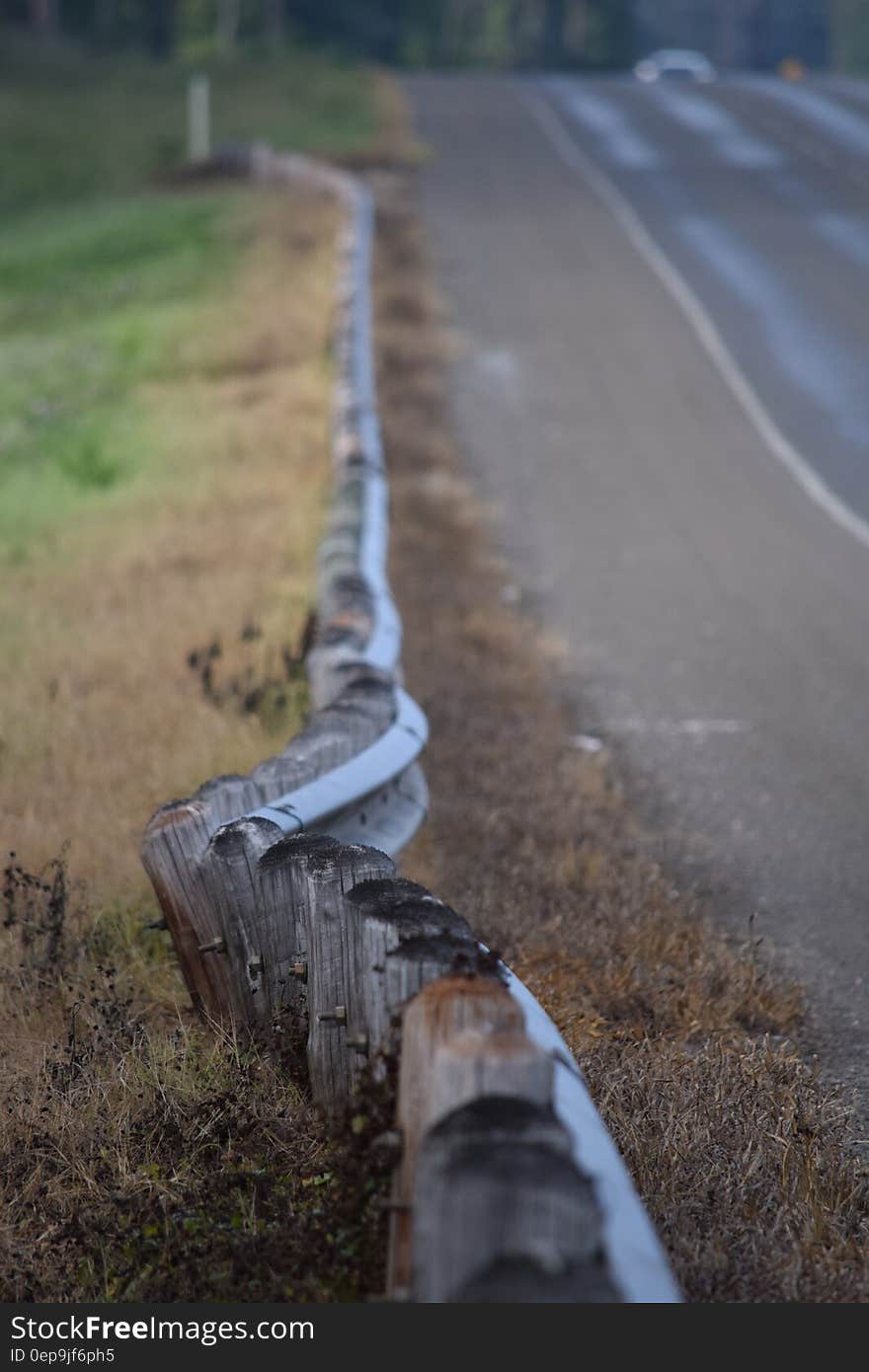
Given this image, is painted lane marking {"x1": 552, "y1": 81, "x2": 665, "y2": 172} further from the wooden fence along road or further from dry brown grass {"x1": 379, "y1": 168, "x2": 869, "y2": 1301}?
the wooden fence along road

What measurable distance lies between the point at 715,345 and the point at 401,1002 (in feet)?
52.7

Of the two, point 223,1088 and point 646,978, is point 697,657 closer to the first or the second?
point 646,978

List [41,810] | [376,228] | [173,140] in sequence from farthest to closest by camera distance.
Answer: [173,140] < [376,228] < [41,810]

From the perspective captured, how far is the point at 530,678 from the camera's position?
29.0 ft

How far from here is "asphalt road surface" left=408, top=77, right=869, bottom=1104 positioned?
6895 mm

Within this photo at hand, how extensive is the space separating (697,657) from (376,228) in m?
16.1

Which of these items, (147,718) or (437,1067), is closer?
(437,1067)

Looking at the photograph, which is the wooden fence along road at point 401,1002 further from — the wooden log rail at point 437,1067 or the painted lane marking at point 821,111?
the painted lane marking at point 821,111

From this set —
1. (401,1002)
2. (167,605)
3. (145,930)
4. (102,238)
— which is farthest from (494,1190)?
(102,238)

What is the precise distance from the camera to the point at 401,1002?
3301 millimetres

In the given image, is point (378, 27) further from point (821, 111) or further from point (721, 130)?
point (721, 130)

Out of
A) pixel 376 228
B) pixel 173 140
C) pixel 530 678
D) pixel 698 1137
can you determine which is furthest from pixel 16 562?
pixel 173 140

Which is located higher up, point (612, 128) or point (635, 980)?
point (635, 980)

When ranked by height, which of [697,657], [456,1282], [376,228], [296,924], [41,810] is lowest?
[376,228]
